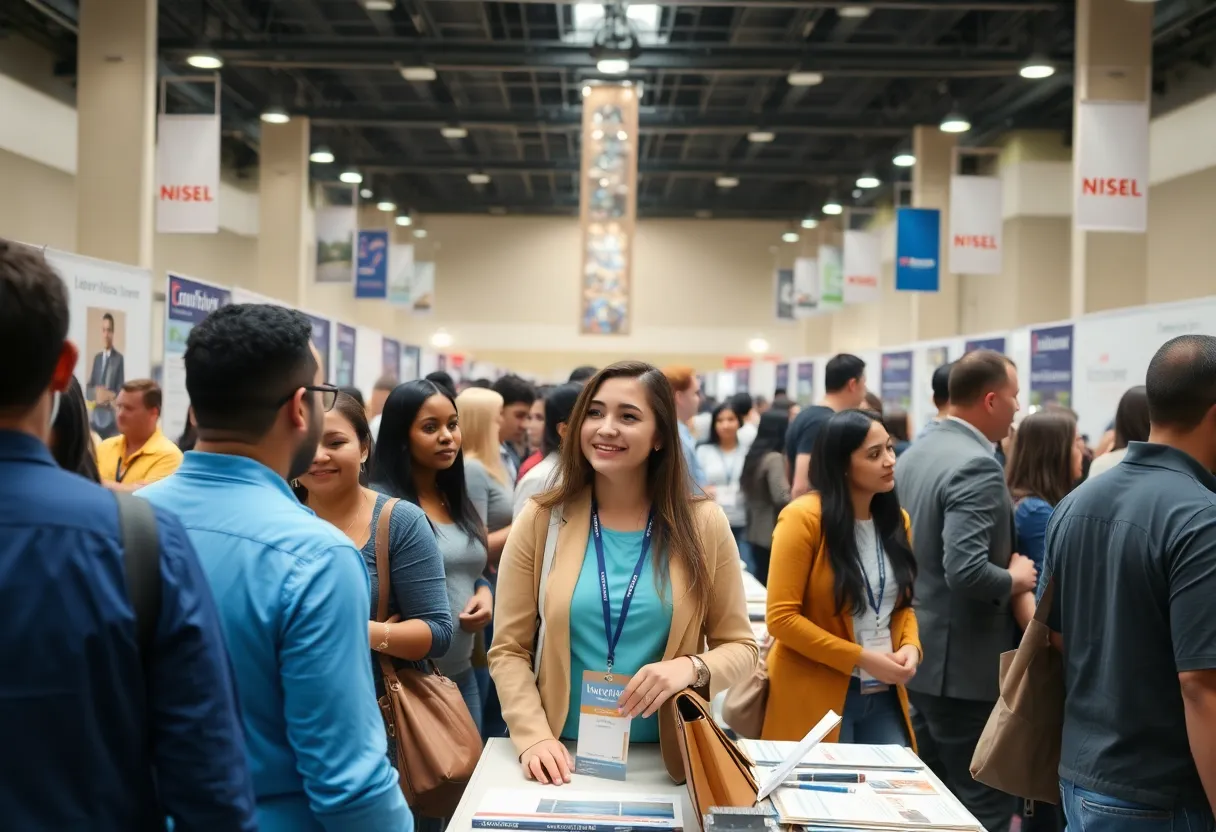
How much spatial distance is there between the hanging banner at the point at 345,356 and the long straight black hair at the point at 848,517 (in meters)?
6.40

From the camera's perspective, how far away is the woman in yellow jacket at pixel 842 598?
9.96 ft

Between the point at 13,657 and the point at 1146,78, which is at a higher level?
the point at 1146,78

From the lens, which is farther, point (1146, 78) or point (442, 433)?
point (1146, 78)

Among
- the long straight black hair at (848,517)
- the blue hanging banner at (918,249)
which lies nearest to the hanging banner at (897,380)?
the blue hanging banner at (918,249)

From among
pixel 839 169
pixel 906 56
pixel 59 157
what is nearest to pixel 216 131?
pixel 59 157

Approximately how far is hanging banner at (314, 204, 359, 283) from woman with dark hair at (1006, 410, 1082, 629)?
13.6m

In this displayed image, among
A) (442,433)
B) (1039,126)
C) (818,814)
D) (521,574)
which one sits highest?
(1039,126)

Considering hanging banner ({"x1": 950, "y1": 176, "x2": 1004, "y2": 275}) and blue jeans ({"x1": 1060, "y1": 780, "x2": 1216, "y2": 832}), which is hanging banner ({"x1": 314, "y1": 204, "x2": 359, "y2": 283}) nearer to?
hanging banner ({"x1": 950, "y1": 176, "x2": 1004, "y2": 275})

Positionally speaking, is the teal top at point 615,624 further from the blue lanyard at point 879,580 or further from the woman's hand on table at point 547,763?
the blue lanyard at point 879,580

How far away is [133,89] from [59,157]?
3833 mm

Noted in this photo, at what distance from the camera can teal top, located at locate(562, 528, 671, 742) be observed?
2240 millimetres

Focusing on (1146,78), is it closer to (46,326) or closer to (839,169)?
(839,169)

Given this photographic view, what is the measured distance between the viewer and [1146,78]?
34.4 feet

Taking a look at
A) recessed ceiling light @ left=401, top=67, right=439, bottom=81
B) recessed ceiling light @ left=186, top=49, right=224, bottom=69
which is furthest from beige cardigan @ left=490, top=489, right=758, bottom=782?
recessed ceiling light @ left=401, top=67, right=439, bottom=81
